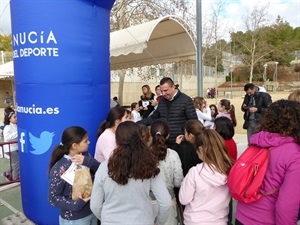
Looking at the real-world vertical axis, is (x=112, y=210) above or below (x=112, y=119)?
below

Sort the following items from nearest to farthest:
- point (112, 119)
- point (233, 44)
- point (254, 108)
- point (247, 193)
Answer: point (247, 193), point (112, 119), point (254, 108), point (233, 44)

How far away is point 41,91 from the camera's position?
3.08 m

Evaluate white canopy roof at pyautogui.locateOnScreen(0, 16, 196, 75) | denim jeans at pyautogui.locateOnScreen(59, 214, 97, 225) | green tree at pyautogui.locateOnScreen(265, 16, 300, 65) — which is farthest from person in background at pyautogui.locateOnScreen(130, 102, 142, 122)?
green tree at pyautogui.locateOnScreen(265, 16, 300, 65)

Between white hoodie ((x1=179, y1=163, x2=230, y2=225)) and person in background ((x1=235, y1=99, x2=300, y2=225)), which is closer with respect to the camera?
person in background ((x1=235, y1=99, x2=300, y2=225))

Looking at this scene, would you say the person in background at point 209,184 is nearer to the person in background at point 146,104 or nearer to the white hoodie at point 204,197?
the white hoodie at point 204,197

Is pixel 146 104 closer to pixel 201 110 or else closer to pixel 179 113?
pixel 201 110

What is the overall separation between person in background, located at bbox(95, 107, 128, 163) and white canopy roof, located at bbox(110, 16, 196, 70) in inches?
108

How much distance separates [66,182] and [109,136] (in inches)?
29.3

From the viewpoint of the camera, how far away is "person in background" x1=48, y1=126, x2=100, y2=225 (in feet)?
7.39

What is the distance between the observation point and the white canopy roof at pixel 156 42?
18.7 feet

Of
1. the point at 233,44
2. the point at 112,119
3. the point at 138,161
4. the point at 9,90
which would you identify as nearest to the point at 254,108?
the point at 112,119

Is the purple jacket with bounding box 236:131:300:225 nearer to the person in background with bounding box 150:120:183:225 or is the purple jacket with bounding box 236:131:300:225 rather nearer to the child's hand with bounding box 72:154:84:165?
the person in background with bounding box 150:120:183:225

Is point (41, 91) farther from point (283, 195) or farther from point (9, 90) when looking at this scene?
point (9, 90)

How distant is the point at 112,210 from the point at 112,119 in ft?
3.95
